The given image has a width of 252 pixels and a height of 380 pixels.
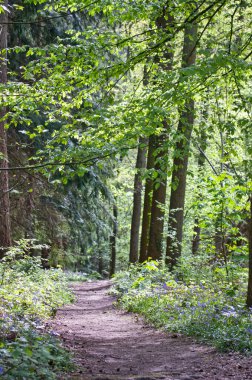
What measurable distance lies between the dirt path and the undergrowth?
9.6 inches

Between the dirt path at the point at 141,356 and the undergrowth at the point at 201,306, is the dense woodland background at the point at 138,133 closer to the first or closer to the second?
the undergrowth at the point at 201,306

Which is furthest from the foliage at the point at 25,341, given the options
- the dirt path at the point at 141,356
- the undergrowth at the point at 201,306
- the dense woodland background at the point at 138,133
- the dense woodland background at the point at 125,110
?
the undergrowth at the point at 201,306

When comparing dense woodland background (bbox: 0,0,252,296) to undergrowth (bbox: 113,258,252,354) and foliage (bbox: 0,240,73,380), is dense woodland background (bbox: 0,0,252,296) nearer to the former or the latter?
undergrowth (bbox: 113,258,252,354)

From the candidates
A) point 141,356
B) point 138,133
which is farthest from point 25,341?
point 138,133

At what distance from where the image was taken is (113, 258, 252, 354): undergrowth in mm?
6707

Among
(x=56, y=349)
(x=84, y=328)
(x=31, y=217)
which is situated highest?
(x=31, y=217)

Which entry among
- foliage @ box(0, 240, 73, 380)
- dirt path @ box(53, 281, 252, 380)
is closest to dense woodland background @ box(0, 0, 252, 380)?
foliage @ box(0, 240, 73, 380)

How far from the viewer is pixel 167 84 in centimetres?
728

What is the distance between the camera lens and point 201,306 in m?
8.41

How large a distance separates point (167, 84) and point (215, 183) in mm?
2461

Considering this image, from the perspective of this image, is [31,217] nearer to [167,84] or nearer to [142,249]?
[142,249]

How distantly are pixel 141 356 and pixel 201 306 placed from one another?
2.00 meters

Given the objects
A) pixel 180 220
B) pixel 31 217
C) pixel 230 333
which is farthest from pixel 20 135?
pixel 230 333

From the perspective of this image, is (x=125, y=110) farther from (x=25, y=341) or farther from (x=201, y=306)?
(x=25, y=341)
